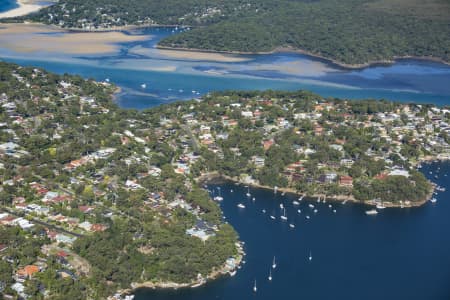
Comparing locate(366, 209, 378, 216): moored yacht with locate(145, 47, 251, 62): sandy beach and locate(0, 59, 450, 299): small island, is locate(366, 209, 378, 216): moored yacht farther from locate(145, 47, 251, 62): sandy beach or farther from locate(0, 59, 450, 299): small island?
locate(145, 47, 251, 62): sandy beach

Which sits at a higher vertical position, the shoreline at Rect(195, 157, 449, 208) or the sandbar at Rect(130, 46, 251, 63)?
the sandbar at Rect(130, 46, 251, 63)

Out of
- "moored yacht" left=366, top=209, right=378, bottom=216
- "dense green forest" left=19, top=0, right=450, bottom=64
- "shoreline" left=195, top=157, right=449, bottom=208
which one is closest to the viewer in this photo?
"moored yacht" left=366, top=209, right=378, bottom=216

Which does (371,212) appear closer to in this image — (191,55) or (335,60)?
(335,60)

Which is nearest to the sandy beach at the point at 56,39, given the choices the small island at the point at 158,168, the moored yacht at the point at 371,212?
the small island at the point at 158,168

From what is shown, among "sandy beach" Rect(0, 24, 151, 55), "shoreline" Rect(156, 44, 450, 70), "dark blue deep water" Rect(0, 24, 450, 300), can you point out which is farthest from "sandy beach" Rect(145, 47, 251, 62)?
"dark blue deep water" Rect(0, 24, 450, 300)

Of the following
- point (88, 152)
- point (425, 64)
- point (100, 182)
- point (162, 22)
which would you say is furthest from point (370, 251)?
point (162, 22)

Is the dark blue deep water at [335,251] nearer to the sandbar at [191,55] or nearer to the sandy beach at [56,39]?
the sandbar at [191,55]

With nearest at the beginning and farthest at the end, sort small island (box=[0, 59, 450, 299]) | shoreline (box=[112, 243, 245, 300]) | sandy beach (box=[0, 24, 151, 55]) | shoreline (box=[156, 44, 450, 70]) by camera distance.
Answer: shoreline (box=[112, 243, 245, 300]), small island (box=[0, 59, 450, 299]), shoreline (box=[156, 44, 450, 70]), sandy beach (box=[0, 24, 151, 55])
